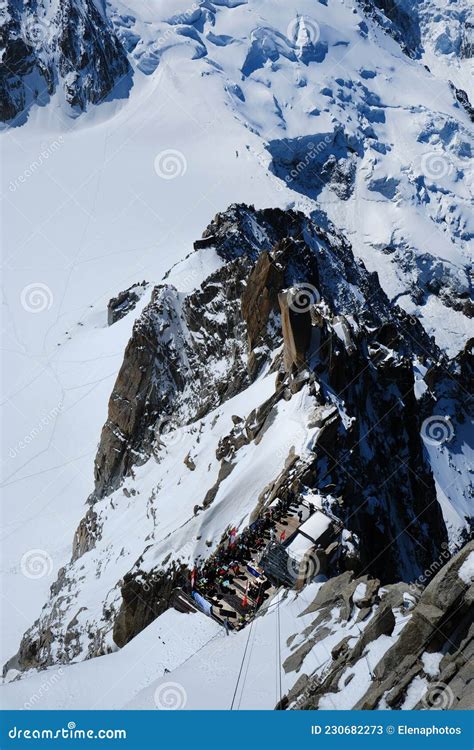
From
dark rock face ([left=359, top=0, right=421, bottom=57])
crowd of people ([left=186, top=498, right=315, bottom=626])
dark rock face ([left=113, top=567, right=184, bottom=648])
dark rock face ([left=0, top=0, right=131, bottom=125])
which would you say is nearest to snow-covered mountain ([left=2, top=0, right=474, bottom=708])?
dark rock face ([left=113, top=567, right=184, bottom=648])

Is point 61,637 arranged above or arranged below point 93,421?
above

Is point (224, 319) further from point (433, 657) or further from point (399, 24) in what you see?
point (399, 24)

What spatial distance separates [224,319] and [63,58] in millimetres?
122809

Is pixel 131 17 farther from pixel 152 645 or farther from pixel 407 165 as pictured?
pixel 152 645

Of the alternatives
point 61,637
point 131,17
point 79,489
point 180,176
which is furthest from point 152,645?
point 131,17

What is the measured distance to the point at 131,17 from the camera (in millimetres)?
153625

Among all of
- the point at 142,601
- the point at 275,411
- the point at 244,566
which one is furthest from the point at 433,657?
the point at 275,411

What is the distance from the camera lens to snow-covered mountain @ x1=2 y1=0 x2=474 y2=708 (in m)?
29.1

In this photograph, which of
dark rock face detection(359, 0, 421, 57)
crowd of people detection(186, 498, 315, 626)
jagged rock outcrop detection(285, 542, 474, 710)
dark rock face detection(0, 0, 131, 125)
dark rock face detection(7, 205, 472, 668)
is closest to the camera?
jagged rock outcrop detection(285, 542, 474, 710)

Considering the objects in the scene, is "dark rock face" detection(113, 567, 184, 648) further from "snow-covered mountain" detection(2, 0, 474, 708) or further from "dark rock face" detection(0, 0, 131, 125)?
"dark rock face" detection(0, 0, 131, 125)

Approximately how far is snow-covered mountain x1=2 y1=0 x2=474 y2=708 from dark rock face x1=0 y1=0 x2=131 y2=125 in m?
0.49

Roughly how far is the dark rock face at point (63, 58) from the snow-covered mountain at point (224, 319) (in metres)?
0.49

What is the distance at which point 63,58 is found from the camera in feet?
493

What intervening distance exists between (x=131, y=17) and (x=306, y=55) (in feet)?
121
